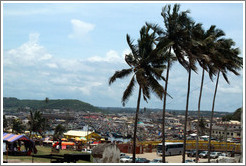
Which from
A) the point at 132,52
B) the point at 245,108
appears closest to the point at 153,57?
the point at 132,52

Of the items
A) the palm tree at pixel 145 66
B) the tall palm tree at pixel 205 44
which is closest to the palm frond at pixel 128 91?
the palm tree at pixel 145 66

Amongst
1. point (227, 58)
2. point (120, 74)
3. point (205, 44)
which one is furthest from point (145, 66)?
point (227, 58)

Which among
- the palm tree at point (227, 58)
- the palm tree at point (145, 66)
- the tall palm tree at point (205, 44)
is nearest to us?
the palm tree at point (145, 66)

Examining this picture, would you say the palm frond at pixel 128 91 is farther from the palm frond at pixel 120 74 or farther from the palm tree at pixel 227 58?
the palm tree at pixel 227 58

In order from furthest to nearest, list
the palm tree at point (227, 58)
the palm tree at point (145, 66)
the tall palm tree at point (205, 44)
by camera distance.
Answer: the palm tree at point (227, 58) < the tall palm tree at point (205, 44) < the palm tree at point (145, 66)

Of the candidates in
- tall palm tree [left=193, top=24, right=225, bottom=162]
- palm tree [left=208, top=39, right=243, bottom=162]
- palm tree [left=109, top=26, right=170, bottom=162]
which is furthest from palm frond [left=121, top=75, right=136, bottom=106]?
palm tree [left=208, top=39, right=243, bottom=162]

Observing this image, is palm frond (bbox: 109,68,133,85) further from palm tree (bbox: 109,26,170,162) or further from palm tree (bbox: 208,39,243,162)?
palm tree (bbox: 208,39,243,162)

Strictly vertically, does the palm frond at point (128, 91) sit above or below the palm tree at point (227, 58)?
below

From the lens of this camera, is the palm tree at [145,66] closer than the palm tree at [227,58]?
Yes
